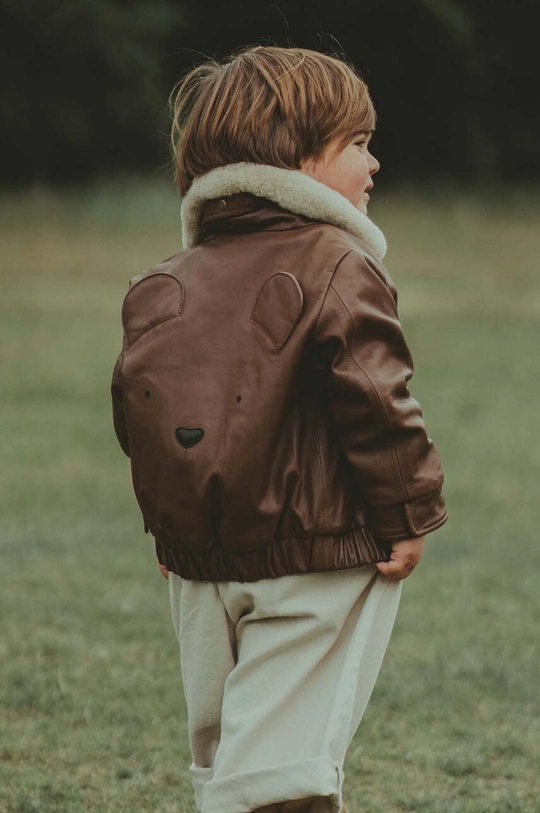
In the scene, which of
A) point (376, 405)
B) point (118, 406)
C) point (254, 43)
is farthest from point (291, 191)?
point (254, 43)

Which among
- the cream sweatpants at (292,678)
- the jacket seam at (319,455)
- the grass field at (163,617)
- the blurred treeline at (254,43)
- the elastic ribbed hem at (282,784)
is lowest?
the blurred treeline at (254,43)

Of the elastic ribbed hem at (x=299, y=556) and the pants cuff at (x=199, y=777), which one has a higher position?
the elastic ribbed hem at (x=299, y=556)

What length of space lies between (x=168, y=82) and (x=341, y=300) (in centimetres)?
2361

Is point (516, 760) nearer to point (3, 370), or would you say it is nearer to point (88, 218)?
point (3, 370)

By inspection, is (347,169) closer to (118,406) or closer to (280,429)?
(280,429)

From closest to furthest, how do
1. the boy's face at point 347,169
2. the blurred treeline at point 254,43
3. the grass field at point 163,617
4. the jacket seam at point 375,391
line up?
the jacket seam at point 375,391
the boy's face at point 347,169
the grass field at point 163,617
the blurred treeline at point 254,43

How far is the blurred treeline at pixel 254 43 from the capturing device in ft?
76.7

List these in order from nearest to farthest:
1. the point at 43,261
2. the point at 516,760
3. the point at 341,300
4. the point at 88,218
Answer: the point at 341,300
the point at 516,760
the point at 43,261
the point at 88,218

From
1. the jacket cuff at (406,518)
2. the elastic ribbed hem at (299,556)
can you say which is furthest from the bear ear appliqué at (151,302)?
the jacket cuff at (406,518)

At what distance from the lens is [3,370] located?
1090 cm

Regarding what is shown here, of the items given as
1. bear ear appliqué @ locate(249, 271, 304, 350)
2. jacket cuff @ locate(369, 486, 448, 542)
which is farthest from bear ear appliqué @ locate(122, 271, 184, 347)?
jacket cuff @ locate(369, 486, 448, 542)

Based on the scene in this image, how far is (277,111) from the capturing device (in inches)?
93.7

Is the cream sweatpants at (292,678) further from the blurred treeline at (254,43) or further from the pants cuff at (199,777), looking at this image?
the blurred treeline at (254,43)

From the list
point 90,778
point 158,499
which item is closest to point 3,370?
point 90,778
